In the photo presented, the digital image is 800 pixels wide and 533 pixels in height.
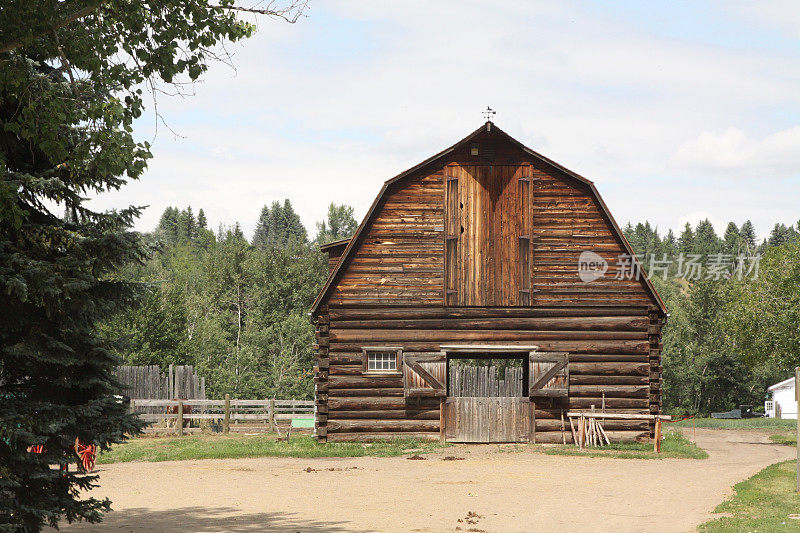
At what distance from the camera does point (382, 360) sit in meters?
26.5

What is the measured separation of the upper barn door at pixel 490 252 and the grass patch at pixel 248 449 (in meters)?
4.55

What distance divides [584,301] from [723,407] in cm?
5278

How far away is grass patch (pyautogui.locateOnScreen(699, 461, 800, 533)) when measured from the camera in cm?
1253

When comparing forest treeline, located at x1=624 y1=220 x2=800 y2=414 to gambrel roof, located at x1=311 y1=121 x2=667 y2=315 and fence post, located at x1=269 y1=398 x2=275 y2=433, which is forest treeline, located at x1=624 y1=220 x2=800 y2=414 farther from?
fence post, located at x1=269 y1=398 x2=275 y2=433

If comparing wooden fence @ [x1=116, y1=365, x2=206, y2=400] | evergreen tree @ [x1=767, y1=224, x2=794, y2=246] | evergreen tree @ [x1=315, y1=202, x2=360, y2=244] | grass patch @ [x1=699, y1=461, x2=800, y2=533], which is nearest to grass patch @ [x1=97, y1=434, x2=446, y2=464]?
wooden fence @ [x1=116, y1=365, x2=206, y2=400]

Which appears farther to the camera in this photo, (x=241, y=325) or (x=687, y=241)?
(x=687, y=241)

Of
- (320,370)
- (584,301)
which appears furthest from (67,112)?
(584,301)

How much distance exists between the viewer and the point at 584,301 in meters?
26.0

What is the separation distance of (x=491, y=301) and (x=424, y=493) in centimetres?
1024

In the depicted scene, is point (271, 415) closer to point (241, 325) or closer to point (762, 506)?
point (762, 506)

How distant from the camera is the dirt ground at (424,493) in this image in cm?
1324

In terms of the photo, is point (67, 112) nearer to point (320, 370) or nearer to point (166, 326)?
point (320, 370)

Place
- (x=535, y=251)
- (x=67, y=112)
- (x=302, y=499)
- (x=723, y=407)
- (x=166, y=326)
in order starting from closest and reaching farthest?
(x=67, y=112) < (x=302, y=499) < (x=535, y=251) < (x=166, y=326) < (x=723, y=407)

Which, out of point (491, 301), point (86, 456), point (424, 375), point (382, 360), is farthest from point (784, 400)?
point (86, 456)
